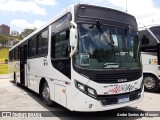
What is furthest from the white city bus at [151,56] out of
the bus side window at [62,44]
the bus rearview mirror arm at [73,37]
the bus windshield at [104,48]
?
the bus rearview mirror arm at [73,37]

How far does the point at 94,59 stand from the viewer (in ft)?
18.8

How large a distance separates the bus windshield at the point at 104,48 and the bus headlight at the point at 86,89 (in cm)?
45

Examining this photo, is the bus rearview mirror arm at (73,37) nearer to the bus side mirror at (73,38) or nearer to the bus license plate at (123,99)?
the bus side mirror at (73,38)

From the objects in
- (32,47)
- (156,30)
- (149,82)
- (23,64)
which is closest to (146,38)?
(156,30)

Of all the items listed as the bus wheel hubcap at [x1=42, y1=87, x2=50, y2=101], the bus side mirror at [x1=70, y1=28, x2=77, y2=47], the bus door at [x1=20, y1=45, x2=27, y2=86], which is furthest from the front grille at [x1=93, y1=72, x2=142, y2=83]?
the bus door at [x1=20, y1=45, x2=27, y2=86]

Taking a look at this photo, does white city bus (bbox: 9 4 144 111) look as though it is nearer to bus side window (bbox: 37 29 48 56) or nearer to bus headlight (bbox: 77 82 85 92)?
bus headlight (bbox: 77 82 85 92)

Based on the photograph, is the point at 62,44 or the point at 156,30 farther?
the point at 156,30

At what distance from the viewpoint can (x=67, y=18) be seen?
625cm

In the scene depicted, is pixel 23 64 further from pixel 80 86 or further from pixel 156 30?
pixel 80 86

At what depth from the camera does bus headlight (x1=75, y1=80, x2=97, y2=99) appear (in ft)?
18.1

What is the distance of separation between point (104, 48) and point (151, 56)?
542 cm

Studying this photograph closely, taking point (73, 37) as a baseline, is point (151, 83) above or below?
below

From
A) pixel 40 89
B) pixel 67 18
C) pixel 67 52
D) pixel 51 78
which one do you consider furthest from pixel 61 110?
pixel 67 18

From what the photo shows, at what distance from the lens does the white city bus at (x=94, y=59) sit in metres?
5.57
